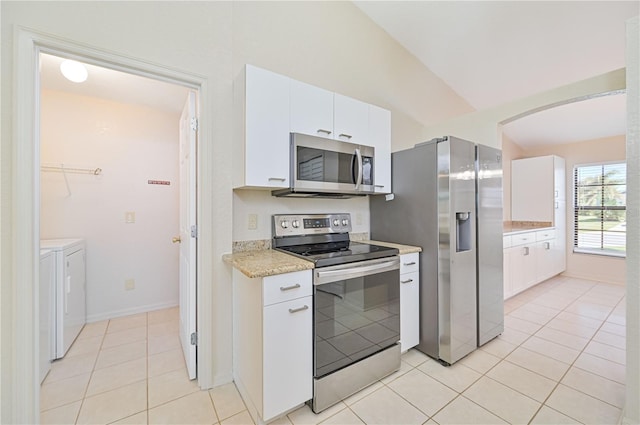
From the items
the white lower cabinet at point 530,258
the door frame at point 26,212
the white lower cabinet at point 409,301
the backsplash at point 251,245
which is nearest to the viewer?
the door frame at point 26,212

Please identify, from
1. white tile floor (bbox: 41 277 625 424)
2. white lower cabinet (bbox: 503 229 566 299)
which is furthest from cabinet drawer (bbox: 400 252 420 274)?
white lower cabinet (bbox: 503 229 566 299)

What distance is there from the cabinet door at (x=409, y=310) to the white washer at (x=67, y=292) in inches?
108

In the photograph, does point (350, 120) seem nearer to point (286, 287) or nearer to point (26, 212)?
point (286, 287)

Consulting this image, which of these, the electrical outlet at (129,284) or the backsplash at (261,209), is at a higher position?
the backsplash at (261,209)

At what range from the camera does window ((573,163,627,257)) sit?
4.27 m

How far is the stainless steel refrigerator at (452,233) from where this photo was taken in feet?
6.75

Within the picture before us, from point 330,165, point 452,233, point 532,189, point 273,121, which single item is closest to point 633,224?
point 452,233

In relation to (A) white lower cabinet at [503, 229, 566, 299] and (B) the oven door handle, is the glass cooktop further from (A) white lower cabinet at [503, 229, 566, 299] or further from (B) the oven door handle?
(A) white lower cabinet at [503, 229, 566, 299]

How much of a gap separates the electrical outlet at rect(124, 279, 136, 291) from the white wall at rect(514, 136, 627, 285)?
6794 millimetres

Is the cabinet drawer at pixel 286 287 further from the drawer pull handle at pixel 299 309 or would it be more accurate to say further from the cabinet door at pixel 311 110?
the cabinet door at pixel 311 110

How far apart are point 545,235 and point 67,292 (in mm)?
5991

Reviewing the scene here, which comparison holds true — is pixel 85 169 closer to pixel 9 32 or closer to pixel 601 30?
pixel 9 32

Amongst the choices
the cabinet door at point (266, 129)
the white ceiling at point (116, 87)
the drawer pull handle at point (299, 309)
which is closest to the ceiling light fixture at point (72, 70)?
the white ceiling at point (116, 87)

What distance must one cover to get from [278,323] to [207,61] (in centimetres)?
180
